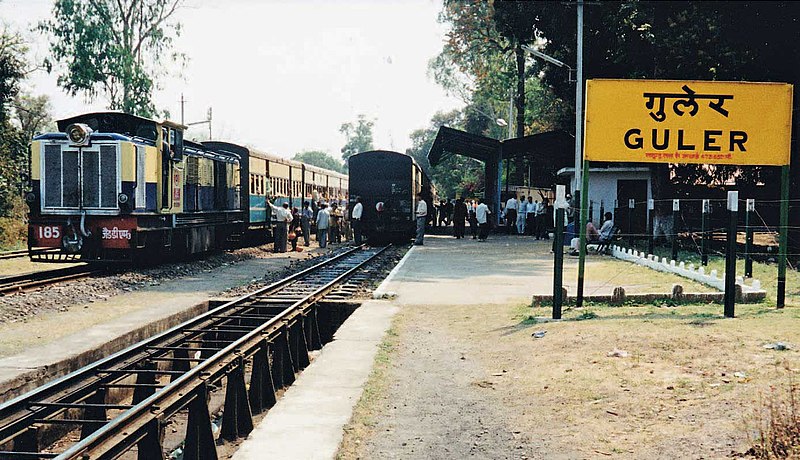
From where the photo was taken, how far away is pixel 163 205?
749 inches

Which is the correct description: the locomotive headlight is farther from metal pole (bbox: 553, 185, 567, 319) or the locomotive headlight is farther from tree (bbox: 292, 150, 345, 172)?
tree (bbox: 292, 150, 345, 172)

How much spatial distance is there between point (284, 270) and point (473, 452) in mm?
14905

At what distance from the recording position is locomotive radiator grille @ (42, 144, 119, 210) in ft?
58.1

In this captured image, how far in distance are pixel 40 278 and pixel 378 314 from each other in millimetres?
8442

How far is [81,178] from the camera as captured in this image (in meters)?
17.8

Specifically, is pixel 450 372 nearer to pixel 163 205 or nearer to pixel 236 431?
pixel 236 431

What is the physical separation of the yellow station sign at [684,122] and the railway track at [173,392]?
5136mm

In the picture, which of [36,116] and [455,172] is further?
[455,172]

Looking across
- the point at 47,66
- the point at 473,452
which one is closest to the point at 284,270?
the point at 473,452

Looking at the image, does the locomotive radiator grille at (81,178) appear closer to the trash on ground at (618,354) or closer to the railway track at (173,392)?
the railway track at (173,392)

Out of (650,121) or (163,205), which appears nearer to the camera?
(650,121)

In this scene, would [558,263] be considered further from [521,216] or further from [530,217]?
[521,216]

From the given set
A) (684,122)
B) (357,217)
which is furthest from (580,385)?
(357,217)

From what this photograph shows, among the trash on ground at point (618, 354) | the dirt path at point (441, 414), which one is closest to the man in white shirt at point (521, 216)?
the dirt path at point (441, 414)
